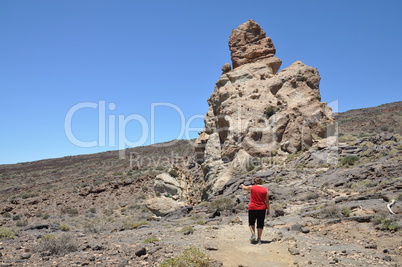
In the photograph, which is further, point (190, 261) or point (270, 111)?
point (270, 111)

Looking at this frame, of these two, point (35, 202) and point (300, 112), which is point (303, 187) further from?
point (35, 202)

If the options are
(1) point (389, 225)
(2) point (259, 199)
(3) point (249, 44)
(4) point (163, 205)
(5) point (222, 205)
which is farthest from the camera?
(3) point (249, 44)

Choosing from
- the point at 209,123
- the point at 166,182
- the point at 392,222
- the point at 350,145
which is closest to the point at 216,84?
the point at 209,123

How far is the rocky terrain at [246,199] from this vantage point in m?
6.48

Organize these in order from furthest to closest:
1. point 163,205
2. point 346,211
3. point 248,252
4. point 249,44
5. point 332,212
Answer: point 249,44, point 163,205, point 332,212, point 346,211, point 248,252

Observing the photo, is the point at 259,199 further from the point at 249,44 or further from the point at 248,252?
the point at 249,44

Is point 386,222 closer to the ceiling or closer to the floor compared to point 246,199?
closer to the ceiling

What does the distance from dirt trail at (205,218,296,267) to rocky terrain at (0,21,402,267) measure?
1.0 inches

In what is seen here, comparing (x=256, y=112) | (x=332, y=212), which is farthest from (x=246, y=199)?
(x=256, y=112)

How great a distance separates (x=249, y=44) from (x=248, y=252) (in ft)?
67.4

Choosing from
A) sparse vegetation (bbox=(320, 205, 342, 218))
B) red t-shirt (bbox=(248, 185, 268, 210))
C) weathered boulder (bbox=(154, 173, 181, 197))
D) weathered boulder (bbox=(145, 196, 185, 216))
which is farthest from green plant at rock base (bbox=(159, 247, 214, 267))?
weathered boulder (bbox=(154, 173, 181, 197))

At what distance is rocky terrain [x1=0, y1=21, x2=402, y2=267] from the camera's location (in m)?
6.48

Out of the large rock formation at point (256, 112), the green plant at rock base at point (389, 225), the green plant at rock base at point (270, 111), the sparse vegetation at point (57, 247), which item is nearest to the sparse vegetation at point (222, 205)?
the large rock formation at point (256, 112)

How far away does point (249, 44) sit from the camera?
24516 mm
